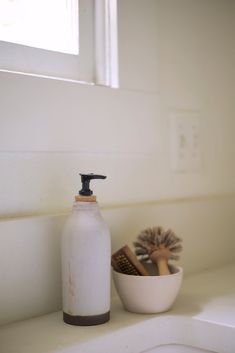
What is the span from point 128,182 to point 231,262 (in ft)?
1.32

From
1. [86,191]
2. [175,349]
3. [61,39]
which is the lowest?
[175,349]

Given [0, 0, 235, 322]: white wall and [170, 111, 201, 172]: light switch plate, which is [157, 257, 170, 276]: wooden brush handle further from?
[170, 111, 201, 172]: light switch plate

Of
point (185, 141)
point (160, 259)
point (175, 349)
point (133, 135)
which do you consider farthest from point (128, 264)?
point (185, 141)

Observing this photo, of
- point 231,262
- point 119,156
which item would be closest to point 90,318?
point 119,156

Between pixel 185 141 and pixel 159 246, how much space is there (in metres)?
0.37

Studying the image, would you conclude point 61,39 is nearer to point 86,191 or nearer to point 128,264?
point 86,191

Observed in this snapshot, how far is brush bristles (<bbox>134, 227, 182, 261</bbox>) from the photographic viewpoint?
91cm

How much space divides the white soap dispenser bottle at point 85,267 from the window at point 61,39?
0.29m

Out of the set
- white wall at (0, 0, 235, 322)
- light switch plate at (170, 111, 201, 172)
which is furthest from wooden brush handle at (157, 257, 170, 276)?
light switch plate at (170, 111, 201, 172)

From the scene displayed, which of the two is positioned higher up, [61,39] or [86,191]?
[61,39]

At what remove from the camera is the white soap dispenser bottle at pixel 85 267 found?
801mm

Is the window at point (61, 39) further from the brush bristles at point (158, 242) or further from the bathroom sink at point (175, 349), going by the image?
the bathroom sink at point (175, 349)

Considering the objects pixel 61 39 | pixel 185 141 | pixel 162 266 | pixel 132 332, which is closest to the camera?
pixel 132 332

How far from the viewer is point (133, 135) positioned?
1.08 metres
